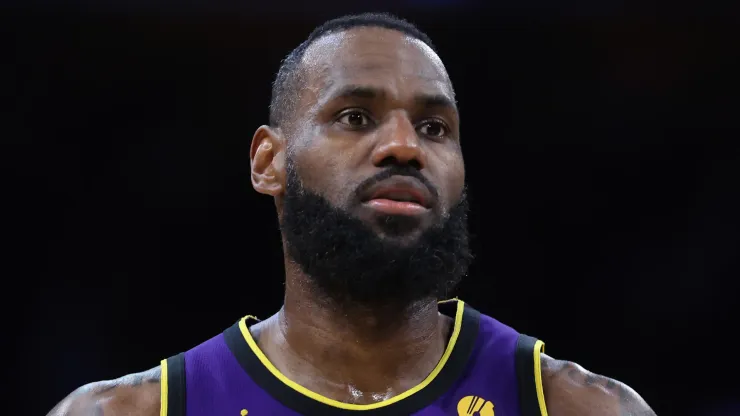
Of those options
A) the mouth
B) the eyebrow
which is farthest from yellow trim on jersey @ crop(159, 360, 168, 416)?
the eyebrow

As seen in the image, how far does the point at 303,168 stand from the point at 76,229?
84.7 inches

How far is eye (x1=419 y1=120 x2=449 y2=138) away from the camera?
2.24 metres

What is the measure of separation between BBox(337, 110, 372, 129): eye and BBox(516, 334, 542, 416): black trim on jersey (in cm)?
74

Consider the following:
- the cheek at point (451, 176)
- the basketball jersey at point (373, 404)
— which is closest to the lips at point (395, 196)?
the cheek at point (451, 176)

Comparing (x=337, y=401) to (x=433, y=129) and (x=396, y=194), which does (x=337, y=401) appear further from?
(x=433, y=129)

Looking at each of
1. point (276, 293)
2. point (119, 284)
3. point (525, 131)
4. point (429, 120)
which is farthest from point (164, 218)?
point (429, 120)

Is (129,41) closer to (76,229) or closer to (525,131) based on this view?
(76,229)

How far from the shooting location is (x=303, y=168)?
2.20 metres

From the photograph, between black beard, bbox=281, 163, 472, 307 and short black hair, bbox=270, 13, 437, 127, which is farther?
short black hair, bbox=270, 13, 437, 127

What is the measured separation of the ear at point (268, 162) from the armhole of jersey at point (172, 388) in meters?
0.52

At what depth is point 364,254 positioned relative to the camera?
2053 millimetres

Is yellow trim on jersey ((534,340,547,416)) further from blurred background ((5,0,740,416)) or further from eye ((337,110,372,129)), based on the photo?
blurred background ((5,0,740,416))

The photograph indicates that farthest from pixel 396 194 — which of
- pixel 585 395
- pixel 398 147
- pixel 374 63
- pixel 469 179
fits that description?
pixel 469 179

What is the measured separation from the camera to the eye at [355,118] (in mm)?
2182
